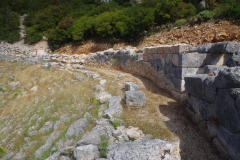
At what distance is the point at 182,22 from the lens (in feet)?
50.2

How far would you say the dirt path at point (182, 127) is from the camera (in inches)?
148

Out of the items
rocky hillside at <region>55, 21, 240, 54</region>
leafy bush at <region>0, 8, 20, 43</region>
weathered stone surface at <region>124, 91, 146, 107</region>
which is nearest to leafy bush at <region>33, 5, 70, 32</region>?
leafy bush at <region>0, 8, 20, 43</region>

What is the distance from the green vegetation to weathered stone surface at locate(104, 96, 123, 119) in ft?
32.1

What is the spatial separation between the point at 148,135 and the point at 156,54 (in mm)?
4095

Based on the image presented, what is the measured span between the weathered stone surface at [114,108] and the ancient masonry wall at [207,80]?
65.0 inches

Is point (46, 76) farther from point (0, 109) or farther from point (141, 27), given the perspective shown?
point (141, 27)

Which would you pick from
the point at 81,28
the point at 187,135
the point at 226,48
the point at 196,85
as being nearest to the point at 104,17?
the point at 81,28

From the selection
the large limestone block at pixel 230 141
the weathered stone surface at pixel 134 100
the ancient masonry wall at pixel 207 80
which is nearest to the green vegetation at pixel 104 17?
the ancient masonry wall at pixel 207 80

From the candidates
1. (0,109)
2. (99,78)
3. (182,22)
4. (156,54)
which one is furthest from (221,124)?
(182,22)

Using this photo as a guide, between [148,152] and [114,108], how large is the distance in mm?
2527

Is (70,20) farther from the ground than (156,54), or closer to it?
farther from the ground

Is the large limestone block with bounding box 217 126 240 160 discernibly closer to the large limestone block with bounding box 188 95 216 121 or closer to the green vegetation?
the large limestone block with bounding box 188 95 216 121

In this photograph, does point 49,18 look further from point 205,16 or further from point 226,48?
point 226,48

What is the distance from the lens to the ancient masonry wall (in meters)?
3.15
